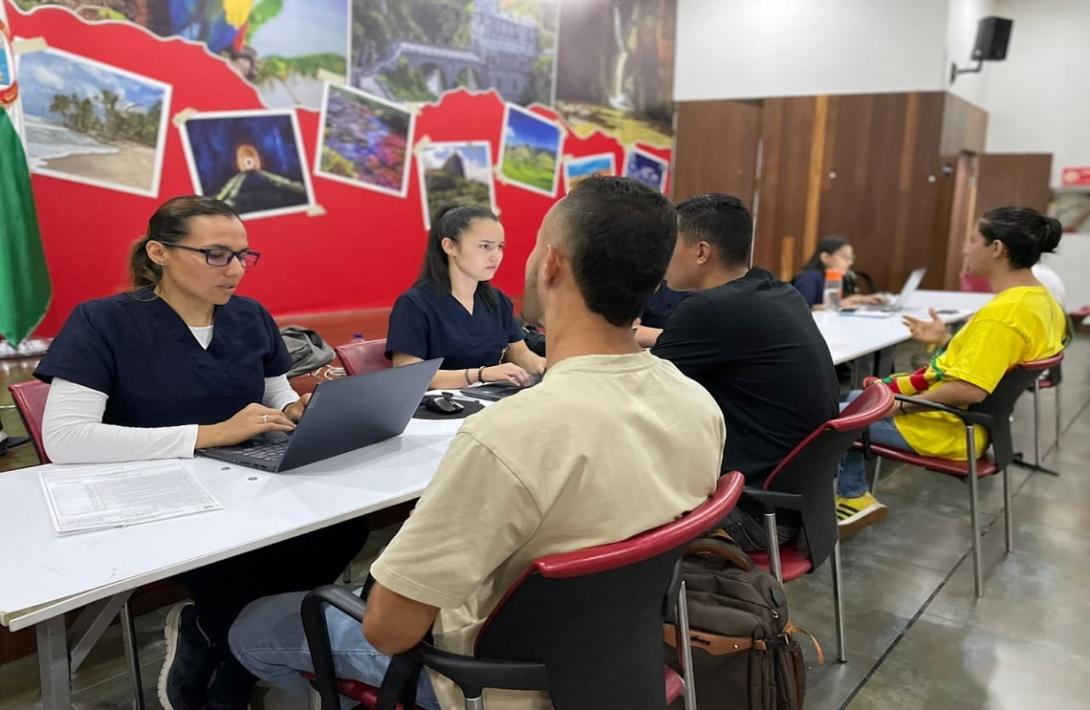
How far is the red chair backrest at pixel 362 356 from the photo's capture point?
8.71ft

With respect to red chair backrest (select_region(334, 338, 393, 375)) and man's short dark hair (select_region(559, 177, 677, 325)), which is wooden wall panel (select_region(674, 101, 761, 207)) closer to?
red chair backrest (select_region(334, 338, 393, 375))

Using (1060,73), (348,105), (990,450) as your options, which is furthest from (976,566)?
(1060,73)

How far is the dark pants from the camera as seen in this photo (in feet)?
5.89

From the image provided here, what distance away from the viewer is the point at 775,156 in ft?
24.7

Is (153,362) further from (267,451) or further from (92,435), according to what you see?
(267,451)

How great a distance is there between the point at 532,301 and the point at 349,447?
2.68 ft

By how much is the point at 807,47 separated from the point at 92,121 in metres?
5.98

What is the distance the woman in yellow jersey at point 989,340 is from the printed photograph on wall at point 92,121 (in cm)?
Answer: 350

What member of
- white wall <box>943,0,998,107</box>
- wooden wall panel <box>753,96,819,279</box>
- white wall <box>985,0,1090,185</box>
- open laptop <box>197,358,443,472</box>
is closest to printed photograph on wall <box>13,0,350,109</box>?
open laptop <box>197,358,443,472</box>

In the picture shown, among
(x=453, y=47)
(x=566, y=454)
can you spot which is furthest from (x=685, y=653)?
(x=453, y=47)

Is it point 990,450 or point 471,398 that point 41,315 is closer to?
point 471,398

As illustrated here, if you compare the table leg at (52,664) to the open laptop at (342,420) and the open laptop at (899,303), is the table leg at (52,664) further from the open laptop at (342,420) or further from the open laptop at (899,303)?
the open laptop at (899,303)

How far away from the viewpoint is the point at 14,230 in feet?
10.4

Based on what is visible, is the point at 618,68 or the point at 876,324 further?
the point at 618,68
